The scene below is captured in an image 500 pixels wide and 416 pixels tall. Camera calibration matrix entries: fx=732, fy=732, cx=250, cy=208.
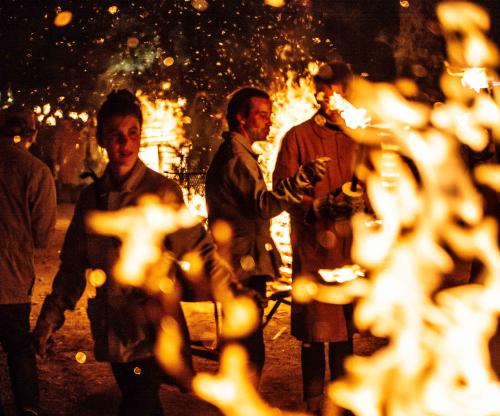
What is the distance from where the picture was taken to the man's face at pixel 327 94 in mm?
4555

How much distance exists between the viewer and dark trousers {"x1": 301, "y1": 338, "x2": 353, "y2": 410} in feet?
15.3

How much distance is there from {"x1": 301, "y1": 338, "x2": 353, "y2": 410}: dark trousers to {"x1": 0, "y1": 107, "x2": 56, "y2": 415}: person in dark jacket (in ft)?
5.52

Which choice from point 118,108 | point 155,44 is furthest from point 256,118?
point 155,44

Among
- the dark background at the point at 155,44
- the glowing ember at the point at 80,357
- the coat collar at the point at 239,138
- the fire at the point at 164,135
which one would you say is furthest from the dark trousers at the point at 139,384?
the fire at the point at 164,135

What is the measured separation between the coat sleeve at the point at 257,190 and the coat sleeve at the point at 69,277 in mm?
1100

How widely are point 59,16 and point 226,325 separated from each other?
10173mm

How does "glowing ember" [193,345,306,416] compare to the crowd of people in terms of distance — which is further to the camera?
"glowing ember" [193,345,306,416]

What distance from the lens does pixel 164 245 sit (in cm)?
344

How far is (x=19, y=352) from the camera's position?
439 cm

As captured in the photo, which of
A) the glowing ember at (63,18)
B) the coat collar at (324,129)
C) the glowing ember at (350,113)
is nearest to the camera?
the glowing ember at (350,113)

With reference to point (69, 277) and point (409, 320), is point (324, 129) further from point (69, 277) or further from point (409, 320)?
point (69, 277)

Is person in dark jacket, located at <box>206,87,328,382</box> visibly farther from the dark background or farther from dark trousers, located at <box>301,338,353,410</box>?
the dark background

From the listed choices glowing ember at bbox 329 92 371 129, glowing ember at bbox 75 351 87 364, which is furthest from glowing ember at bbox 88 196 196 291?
glowing ember at bbox 75 351 87 364

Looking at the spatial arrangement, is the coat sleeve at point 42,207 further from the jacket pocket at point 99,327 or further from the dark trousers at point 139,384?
the dark trousers at point 139,384
